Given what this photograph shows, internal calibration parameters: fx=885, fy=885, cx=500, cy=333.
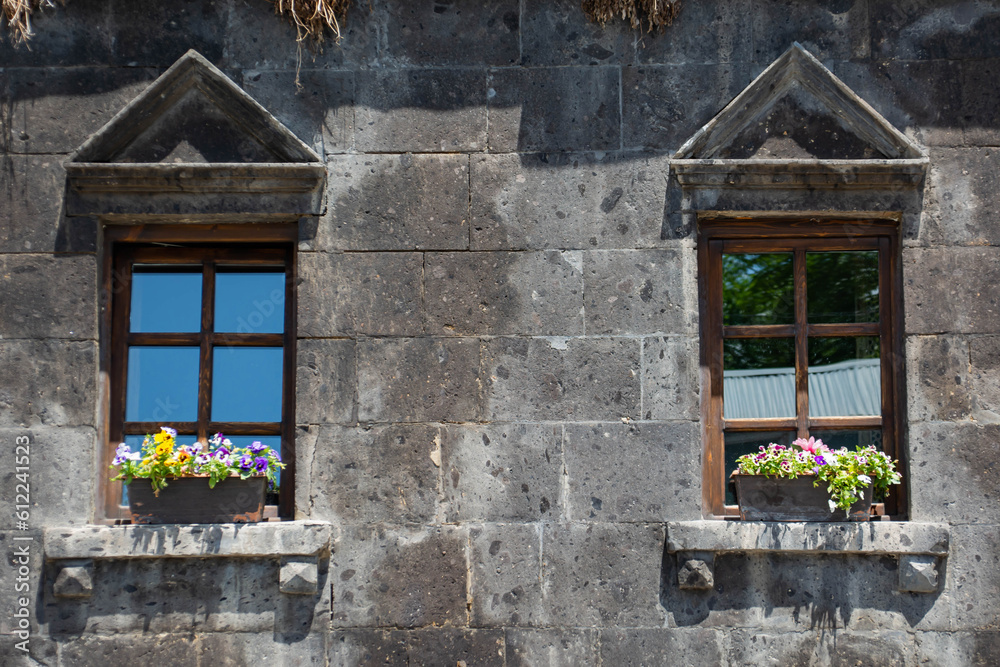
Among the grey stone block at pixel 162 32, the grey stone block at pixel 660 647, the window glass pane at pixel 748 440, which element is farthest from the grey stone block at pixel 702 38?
the grey stone block at pixel 660 647

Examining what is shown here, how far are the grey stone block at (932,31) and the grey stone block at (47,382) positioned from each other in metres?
4.61

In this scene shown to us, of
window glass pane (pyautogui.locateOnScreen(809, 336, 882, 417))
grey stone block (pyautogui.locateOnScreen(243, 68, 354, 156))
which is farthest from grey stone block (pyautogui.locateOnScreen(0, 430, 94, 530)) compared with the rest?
window glass pane (pyautogui.locateOnScreen(809, 336, 882, 417))

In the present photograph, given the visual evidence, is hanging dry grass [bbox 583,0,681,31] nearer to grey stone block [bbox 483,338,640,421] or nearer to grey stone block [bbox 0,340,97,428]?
grey stone block [bbox 483,338,640,421]

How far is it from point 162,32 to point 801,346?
3.93m

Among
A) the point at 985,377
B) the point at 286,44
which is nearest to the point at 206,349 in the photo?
the point at 286,44

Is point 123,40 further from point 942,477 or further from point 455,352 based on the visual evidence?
point 942,477

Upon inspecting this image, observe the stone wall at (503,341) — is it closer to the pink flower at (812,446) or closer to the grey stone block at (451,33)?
the grey stone block at (451,33)

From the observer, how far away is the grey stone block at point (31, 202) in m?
4.75

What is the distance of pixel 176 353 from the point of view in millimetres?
4938

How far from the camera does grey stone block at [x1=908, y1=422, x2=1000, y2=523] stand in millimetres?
4527

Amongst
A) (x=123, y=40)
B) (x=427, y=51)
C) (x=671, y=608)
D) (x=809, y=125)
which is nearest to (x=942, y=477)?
(x=671, y=608)

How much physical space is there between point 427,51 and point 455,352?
1688 mm

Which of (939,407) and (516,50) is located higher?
(516,50)

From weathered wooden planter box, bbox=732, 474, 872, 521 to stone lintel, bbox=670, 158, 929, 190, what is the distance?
1563 millimetres
